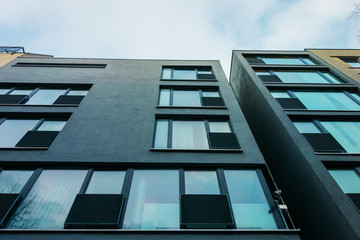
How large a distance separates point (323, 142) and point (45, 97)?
13.9 meters

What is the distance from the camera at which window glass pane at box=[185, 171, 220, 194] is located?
693 centimetres

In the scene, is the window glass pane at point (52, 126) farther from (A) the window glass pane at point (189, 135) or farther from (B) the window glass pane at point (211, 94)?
(B) the window glass pane at point (211, 94)

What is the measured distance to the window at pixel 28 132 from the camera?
8.62 meters

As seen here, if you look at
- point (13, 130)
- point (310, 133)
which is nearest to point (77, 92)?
point (13, 130)

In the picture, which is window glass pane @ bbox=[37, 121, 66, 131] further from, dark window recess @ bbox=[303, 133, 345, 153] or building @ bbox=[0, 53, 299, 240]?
dark window recess @ bbox=[303, 133, 345, 153]

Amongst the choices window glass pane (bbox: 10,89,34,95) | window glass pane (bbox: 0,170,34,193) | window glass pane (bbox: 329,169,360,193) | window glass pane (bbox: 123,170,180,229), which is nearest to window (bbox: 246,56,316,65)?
window glass pane (bbox: 329,169,360,193)

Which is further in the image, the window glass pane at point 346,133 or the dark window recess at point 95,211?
the window glass pane at point 346,133

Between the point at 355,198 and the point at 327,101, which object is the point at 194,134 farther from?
the point at 327,101

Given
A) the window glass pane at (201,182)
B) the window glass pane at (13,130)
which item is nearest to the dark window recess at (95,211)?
the window glass pane at (201,182)

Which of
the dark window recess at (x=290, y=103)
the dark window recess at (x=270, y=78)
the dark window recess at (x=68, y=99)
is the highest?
the dark window recess at (x=270, y=78)

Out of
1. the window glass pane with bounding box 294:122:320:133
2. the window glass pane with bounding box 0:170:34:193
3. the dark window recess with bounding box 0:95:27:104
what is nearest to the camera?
the window glass pane with bounding box 0:170:34:193

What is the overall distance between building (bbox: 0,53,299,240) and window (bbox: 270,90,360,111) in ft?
11.6

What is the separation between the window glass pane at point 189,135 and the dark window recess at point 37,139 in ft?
16.6

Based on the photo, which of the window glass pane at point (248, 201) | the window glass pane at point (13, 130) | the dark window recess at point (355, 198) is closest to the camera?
the window glass pane at point (248, 201)
